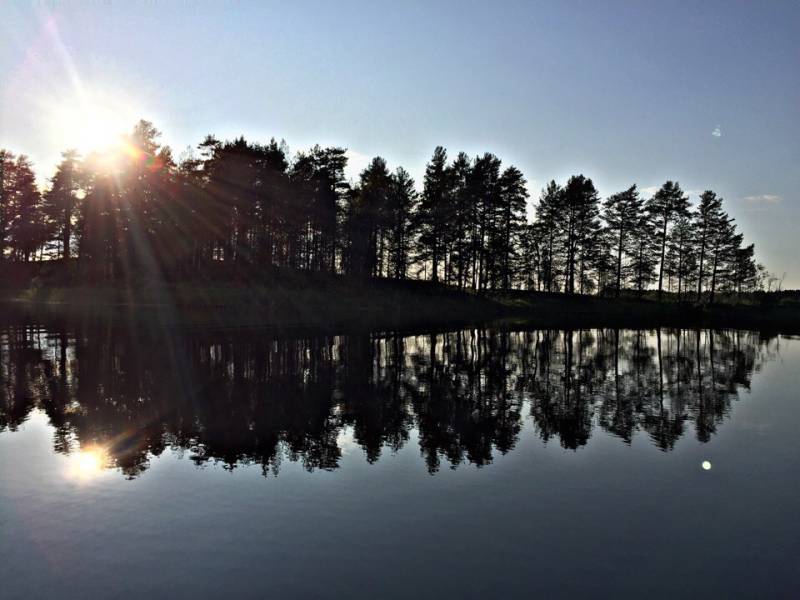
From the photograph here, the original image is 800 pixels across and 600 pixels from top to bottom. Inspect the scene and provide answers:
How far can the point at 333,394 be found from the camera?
1590cm

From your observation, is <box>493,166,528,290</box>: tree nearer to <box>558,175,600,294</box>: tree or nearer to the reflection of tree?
<box>558,175,600,294</box>: tree

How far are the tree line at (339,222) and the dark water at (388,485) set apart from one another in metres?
40.0

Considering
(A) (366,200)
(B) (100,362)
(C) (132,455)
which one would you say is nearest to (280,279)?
(A) (366,200)

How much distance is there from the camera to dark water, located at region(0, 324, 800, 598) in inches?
240

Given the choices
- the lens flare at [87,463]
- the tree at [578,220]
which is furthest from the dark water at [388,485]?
the tree at [578,220]

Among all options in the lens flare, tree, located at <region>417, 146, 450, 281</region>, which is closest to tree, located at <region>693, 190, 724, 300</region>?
tree, located at <region>417, 146, 450, 281</region>

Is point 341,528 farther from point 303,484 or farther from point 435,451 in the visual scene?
point 435,451

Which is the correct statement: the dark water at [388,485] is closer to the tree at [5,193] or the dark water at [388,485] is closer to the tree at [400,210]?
the tree at [400,210]

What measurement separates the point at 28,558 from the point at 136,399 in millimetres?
8560

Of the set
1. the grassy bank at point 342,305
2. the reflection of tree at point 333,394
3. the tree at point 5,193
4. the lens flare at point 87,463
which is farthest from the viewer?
the tree at point 5,193

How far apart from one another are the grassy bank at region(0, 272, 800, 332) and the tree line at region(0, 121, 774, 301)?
4250mm

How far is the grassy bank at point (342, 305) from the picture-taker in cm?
4294

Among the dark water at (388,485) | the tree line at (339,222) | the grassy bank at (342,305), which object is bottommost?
the dark water at (388,485)

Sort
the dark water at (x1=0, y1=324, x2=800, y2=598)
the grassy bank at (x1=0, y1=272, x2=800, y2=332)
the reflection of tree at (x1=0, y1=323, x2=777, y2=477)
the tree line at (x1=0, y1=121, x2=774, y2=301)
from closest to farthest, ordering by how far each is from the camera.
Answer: the dark water at (x1=0, y1=324, x2=800, y2=598), the reflection of tree at (x1=0, y1=323, x2=777, y2=477), the grassy bank at (x1=0, y1=272, x2=800, y2=332), the tree line at (x1=0, y1=121, x2=774, y2=301)
